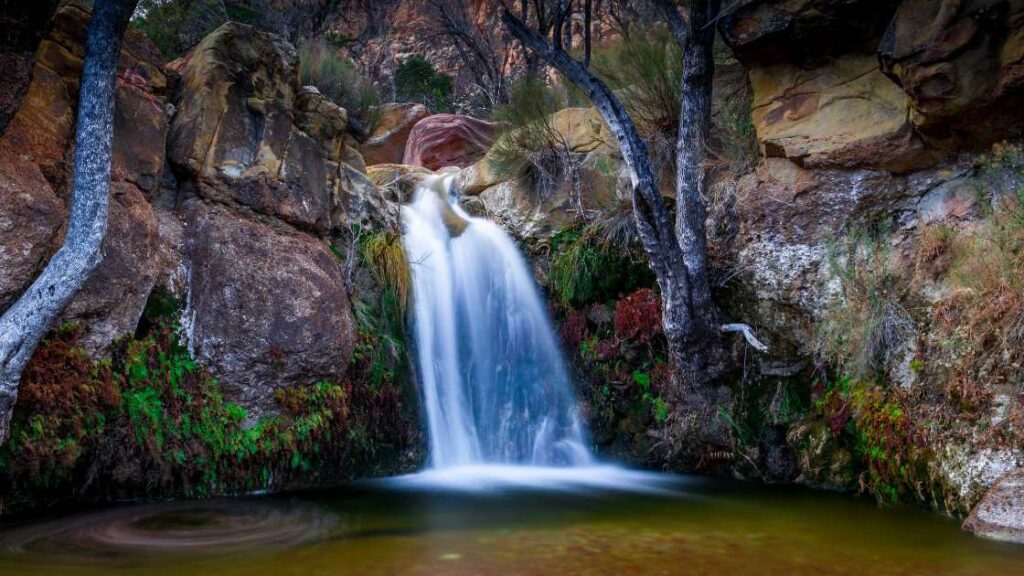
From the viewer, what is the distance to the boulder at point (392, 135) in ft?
55.1

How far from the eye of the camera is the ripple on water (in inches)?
173

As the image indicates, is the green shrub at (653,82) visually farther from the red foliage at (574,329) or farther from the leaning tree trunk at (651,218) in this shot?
the red foliage at (574,329)

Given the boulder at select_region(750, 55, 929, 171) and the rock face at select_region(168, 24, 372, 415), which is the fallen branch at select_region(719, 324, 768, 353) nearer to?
the boulder at select_region(750, 55, 929, 171)

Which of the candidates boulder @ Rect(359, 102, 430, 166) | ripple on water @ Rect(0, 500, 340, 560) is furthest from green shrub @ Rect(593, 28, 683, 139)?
boulder @ Rect(359, 102, 430, 166)

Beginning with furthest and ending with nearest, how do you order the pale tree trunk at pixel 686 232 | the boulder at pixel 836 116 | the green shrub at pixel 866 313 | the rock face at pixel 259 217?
the pale tree trunk at pixel 686 232, the boulder at pixel 836 116, the rock face at pixel 259 217, the green shrub at pixel 866 313

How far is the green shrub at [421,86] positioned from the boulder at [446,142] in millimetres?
4572

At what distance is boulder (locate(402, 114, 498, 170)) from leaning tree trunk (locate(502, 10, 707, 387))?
774cm

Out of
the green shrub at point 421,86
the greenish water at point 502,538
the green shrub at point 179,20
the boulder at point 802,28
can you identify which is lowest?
the greenish water at point 502,538

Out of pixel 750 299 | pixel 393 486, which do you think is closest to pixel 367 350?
pixel 393 486

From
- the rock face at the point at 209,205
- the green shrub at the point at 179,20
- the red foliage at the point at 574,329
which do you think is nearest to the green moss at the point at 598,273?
the red foliage at the point at 574,329

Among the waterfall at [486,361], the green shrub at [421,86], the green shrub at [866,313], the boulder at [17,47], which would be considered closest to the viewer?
the boulder at [17,47]

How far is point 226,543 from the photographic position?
455cm

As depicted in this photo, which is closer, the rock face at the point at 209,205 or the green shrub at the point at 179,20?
the rock face at the point at 209,205

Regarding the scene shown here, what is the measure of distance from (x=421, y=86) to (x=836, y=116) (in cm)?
1485
